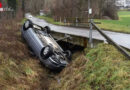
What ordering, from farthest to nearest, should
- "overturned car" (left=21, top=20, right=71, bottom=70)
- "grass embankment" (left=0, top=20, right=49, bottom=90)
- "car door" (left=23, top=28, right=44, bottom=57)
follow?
"car door" (left=23, top=28, right=44, bottom=57)
"overturned car" (left=21, top=20, right=71, bottom=70)
"grass embankment" (left=0, top=20, right=49, bottom=90)

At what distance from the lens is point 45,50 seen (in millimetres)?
8836

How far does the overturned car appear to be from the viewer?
8.45 metres

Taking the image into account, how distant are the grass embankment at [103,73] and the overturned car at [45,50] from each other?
163 cm

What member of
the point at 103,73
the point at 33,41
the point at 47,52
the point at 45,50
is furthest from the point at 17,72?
the point at 103,73

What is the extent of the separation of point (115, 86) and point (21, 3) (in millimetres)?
28691

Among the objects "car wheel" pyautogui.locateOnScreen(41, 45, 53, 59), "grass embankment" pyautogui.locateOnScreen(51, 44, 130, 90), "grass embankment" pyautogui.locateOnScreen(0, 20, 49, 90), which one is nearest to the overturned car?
"car wheel" pyautogui.locateOnScreen(41, 45, 53, 59)

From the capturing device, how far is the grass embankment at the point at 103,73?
470cm

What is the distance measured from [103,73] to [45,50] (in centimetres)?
417

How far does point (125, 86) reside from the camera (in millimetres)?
4367

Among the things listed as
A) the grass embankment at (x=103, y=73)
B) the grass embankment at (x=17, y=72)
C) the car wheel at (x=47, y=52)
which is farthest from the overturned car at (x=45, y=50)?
the grass embankment at (x=103, y=73)

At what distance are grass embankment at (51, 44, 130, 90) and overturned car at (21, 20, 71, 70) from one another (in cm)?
163

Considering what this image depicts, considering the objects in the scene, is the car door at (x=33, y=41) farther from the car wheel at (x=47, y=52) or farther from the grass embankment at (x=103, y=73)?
the grass embankment at (x=103, y=73)

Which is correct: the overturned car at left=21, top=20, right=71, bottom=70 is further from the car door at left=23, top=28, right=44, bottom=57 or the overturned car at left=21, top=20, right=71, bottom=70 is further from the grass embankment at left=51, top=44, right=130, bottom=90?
the grass embankment at left=51, top=44, right=130, bottom=90

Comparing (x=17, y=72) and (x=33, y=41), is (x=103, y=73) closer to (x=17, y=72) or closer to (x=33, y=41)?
(x=17, y=72)
